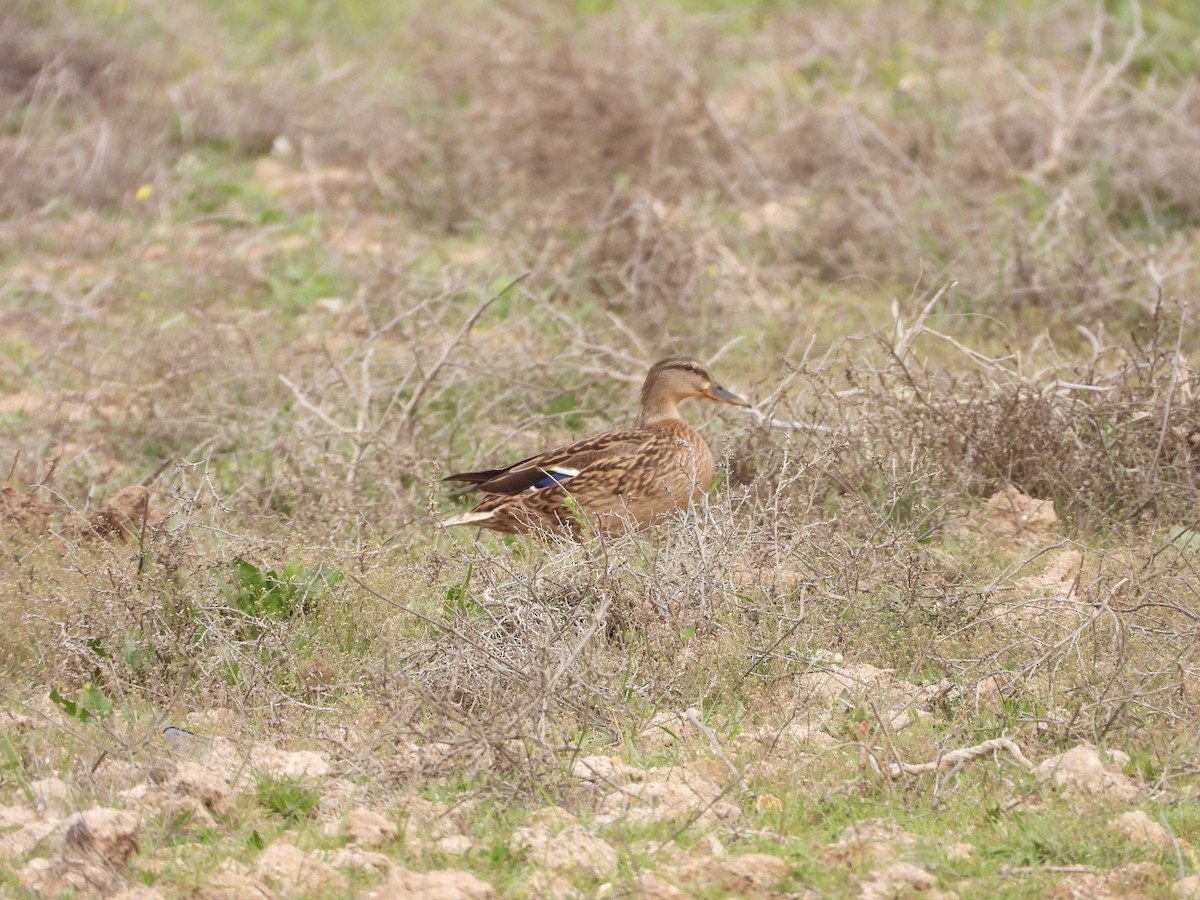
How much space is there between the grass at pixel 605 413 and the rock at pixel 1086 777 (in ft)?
0.18

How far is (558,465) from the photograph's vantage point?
6.20 m

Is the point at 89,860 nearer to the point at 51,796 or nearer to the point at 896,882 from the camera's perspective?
the point at 51,796

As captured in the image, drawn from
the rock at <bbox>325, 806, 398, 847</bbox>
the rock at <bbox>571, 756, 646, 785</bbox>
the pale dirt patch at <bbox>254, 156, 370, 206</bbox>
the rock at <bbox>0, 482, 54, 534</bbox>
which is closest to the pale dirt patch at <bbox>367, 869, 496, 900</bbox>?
the rock at <bbox>325, 806, 398, 847</bbox>

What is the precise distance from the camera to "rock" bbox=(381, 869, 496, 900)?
3.56 m

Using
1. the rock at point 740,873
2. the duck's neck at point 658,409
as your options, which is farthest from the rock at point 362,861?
the duck's neck at point 658,409

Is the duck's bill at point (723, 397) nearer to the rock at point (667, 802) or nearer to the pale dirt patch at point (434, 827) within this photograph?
the rock at point (667, 802)

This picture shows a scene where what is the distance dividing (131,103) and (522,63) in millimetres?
Result: 3004

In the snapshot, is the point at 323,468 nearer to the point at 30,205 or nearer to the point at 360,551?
the point at 360,551

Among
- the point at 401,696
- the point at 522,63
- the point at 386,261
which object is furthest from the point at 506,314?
the point at 401,696

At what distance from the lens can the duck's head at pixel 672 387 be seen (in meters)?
6.71

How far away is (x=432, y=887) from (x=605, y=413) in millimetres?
4085

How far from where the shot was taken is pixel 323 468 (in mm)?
6621

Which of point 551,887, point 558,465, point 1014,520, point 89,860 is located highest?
point 89,860

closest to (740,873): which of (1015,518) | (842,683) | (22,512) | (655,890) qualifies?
(655,890)
